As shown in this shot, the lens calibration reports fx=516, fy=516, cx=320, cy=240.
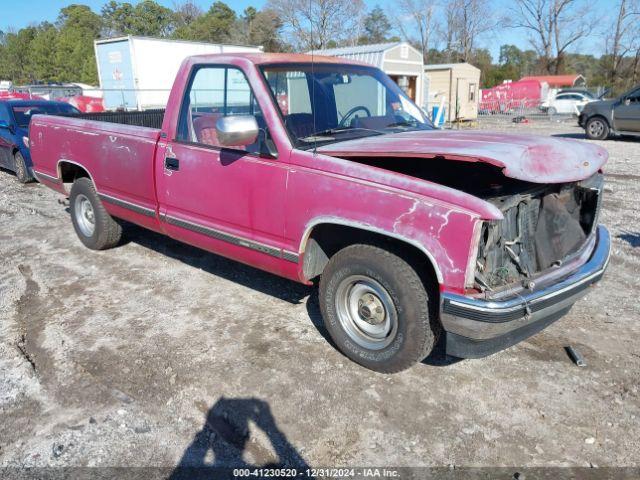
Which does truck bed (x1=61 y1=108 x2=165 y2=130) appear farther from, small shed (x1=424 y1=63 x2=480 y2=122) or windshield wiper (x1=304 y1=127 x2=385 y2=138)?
small shed (x1=424 y1=63 x2=480 y2=122)

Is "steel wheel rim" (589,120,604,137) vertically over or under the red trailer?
under

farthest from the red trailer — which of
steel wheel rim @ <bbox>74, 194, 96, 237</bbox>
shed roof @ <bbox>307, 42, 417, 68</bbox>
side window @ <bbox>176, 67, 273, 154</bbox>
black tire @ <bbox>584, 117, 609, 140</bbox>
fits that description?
side window @ <bbox>176, 67, 273, 154</bbox>

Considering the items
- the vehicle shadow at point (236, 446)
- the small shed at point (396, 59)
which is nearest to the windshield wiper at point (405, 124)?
the vehicle shadow at point (236, 446)

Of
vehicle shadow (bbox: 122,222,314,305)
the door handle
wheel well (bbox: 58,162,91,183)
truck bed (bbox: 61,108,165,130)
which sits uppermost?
truck bed (bbox: 61,108,165,130)

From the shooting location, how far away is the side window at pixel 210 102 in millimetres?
4066

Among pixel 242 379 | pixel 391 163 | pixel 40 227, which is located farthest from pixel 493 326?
pixel 40 227

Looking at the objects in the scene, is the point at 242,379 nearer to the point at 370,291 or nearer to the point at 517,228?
the point at 370,291

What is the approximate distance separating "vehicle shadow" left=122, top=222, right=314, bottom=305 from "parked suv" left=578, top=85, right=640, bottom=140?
1450 centimetres

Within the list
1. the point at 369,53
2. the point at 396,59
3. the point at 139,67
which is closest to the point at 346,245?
the point at 369,53

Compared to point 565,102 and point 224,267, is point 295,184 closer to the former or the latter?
point 224,267

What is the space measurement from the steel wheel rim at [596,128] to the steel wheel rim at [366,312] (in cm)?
1583

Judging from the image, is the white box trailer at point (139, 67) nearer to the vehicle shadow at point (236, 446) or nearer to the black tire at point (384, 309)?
the black tire at point (384, 309)

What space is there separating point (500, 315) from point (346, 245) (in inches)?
49.5

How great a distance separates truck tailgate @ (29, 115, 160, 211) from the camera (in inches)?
184
